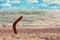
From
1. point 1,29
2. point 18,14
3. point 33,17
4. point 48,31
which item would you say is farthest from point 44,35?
point 1,29

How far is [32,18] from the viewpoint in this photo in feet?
6.39

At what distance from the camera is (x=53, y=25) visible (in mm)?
1915

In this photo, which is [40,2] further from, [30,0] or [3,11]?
[3,11]

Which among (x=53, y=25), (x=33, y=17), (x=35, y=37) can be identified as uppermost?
(x=33, y=17)

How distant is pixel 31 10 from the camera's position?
1950mm

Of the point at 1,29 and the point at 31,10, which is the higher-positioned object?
the point at 31,10

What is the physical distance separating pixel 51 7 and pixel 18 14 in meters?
0.42

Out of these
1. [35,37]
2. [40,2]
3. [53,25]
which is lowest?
[35,37]

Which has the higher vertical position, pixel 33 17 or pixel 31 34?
pixel 33 17

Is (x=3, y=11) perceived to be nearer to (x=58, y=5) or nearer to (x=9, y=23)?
(x=9, y=23)

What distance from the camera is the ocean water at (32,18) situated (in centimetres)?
193

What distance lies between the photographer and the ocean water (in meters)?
1.93

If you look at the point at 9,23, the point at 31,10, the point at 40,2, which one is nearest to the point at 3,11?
the point at 9,23

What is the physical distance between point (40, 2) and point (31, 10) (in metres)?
0.15
